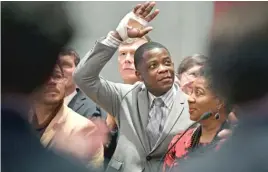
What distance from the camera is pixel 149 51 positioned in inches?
89.3

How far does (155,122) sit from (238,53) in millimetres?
457

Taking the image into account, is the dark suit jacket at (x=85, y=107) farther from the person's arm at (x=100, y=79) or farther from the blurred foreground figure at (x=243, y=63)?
the blurred foreground figure at (x=243, y=63)

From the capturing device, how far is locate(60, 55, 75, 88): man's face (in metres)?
2.31

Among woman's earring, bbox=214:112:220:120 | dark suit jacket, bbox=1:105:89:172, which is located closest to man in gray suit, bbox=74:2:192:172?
woman's earring, bbox=214:112:220:120

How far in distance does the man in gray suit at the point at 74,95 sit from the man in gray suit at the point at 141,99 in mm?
27

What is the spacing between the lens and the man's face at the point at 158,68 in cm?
226

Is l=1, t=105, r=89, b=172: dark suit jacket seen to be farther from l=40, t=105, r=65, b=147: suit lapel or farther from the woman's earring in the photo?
the woman's earring

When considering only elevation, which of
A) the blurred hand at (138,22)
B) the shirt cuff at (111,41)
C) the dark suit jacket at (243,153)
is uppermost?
the blurred hand at (138,22)

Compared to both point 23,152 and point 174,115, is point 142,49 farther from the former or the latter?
point 23,152

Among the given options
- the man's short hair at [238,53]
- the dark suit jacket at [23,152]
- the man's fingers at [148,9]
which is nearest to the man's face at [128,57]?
the man's fingers at [148,9]

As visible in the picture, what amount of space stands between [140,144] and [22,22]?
735 millimetres

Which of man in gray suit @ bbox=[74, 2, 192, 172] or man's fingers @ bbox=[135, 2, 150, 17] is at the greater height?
man's fingers @ bbox=[135, 2, 150, 17]

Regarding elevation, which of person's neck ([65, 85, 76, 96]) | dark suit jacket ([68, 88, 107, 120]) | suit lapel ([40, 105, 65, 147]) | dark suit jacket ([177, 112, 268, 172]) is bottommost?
dark suit jacket ([177, 112, 268, 172])

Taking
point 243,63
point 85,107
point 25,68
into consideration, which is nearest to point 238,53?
point 243,63
